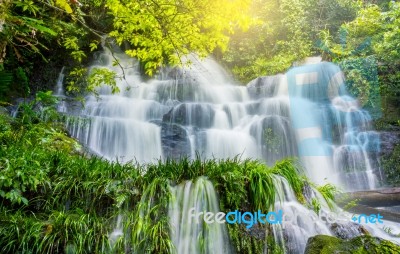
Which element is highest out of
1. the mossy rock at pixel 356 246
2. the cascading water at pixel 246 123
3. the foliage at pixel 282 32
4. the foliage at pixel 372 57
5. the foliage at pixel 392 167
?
the foliage at pixel 282 32

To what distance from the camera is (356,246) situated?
254 centimetres

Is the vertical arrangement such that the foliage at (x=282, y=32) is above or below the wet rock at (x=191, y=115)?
above

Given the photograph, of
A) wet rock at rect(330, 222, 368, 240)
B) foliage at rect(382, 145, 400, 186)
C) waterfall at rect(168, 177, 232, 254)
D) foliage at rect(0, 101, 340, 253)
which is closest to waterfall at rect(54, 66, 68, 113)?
foliage at rect(0, 101, 340, 253)

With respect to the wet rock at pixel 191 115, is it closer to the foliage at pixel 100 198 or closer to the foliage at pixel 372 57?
the foliage at pixel 100 198

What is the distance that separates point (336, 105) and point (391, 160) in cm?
277

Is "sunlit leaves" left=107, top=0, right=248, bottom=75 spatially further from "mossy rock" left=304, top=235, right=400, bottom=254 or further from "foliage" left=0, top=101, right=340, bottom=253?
"mossy rock" left=304, top=235, right=400, bottom=254

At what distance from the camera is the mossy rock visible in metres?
2.48

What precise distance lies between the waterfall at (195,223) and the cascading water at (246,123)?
3.91 meters

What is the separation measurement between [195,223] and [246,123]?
7.37 meters

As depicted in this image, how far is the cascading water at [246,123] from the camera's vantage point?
28.8 feet

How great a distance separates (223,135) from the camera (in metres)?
9.59

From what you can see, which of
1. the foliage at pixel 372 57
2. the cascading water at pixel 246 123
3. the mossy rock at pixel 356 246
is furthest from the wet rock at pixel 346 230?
the foliage at pixel 372 57

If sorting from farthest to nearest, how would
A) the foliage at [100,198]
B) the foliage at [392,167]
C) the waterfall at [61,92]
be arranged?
the waterfall at [61,92], the foliage at [392,167], the foliage at [100,198]

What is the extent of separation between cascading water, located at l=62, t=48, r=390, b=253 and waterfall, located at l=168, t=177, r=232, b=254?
3.91 meters
